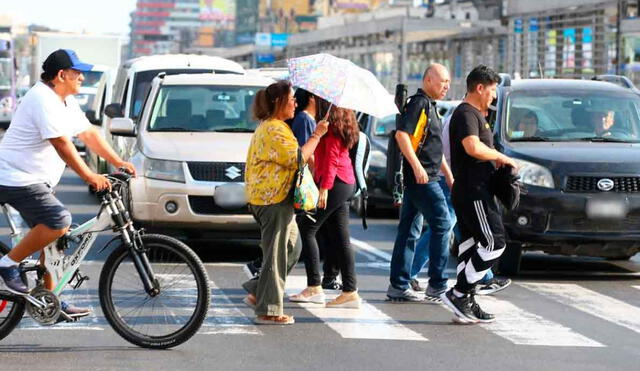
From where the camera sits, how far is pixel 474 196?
1013cm

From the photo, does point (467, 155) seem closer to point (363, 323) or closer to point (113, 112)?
point (363, 323)

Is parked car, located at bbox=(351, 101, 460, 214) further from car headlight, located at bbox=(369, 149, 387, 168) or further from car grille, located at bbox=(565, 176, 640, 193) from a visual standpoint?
car grille, located at bbox=(565, 176, 640, 193)

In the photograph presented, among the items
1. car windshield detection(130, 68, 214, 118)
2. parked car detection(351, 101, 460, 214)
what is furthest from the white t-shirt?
parked car detection(351, 101, 460, 214)

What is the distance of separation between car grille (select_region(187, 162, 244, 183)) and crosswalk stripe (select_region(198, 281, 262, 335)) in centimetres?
252

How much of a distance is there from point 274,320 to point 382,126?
1138 centimetres

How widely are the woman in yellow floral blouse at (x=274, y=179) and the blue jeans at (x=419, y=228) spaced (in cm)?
140

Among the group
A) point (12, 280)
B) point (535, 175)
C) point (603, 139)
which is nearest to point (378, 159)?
point (603, 139)

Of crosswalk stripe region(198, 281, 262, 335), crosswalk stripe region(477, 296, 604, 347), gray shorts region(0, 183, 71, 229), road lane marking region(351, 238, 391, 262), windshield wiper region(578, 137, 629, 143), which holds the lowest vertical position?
road lane marking region(351, 238, 391, 262)

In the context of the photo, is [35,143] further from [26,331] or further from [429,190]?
[429,190]

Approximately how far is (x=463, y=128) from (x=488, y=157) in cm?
27

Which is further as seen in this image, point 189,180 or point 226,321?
point 189,180

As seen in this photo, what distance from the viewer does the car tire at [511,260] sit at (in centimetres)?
1288

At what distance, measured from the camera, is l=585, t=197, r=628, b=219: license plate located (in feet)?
40.6

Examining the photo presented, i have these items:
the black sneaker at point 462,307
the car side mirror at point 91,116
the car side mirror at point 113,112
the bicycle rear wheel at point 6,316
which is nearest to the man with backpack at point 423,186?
the black sneaker at point 462,307
